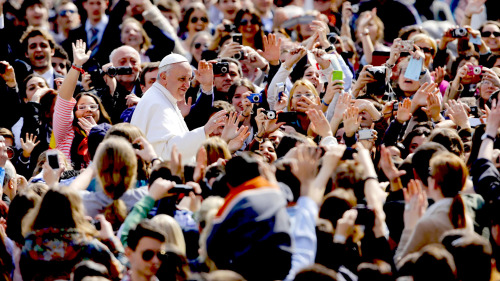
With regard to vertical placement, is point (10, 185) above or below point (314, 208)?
below

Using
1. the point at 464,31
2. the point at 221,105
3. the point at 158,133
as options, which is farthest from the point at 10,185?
the point at 464,31

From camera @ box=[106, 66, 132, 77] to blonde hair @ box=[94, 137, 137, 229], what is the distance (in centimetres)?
336

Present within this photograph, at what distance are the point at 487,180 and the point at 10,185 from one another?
4.02 m

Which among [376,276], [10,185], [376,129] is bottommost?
[376,129]

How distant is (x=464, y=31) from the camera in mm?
10062

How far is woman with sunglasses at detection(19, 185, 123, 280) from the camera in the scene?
541cm

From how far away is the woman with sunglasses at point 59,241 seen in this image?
5410mm

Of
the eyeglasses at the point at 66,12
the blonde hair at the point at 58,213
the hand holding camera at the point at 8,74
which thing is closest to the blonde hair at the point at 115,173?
the blonde hair at the point at 58,213

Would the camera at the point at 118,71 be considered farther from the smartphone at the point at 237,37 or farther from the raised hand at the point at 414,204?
the raised hand at the point at 414,204

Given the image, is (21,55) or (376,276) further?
(21,55)

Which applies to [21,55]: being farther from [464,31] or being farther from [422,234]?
[422,234]

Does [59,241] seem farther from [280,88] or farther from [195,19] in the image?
[195,19]

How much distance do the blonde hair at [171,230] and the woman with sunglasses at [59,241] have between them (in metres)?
0.34

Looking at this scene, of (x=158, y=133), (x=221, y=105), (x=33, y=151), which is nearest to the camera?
(x=158, y=133)
